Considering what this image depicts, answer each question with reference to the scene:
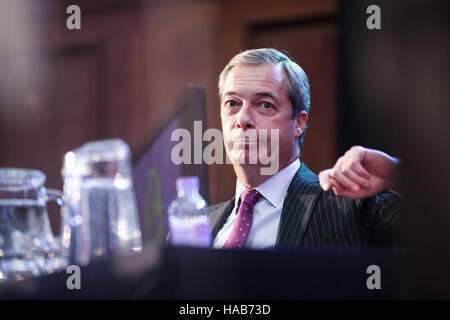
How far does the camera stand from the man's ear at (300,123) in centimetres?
93

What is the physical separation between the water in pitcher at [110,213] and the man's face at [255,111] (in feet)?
0.70

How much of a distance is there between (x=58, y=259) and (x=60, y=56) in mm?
1935

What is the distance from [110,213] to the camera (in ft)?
3.16

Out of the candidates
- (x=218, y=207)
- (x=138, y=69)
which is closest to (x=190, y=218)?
(x=218, y=207)

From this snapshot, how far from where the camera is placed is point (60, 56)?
273cm

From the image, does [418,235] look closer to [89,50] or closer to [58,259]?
[58,259]

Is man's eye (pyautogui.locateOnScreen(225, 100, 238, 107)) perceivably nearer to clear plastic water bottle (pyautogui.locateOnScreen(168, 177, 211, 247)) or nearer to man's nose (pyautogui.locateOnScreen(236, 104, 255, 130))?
man's nose (pyautogui.locateOnScreen(236, 104, 255, 130))

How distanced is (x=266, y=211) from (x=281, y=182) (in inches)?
2.2

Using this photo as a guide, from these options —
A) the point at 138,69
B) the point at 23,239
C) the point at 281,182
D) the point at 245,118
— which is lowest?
the point at 23,239

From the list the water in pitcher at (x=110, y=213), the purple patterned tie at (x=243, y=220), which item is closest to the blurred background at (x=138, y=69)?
the water in pitcher at (x=110, y=213)

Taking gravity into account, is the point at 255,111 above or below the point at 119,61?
below

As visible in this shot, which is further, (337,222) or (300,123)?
(300,123)

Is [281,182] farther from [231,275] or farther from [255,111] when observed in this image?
[231,275]

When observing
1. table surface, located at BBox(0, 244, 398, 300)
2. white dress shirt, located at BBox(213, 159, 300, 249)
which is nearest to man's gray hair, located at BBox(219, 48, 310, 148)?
white dress shirt, located at BBox(213, 159, 300, 249)
